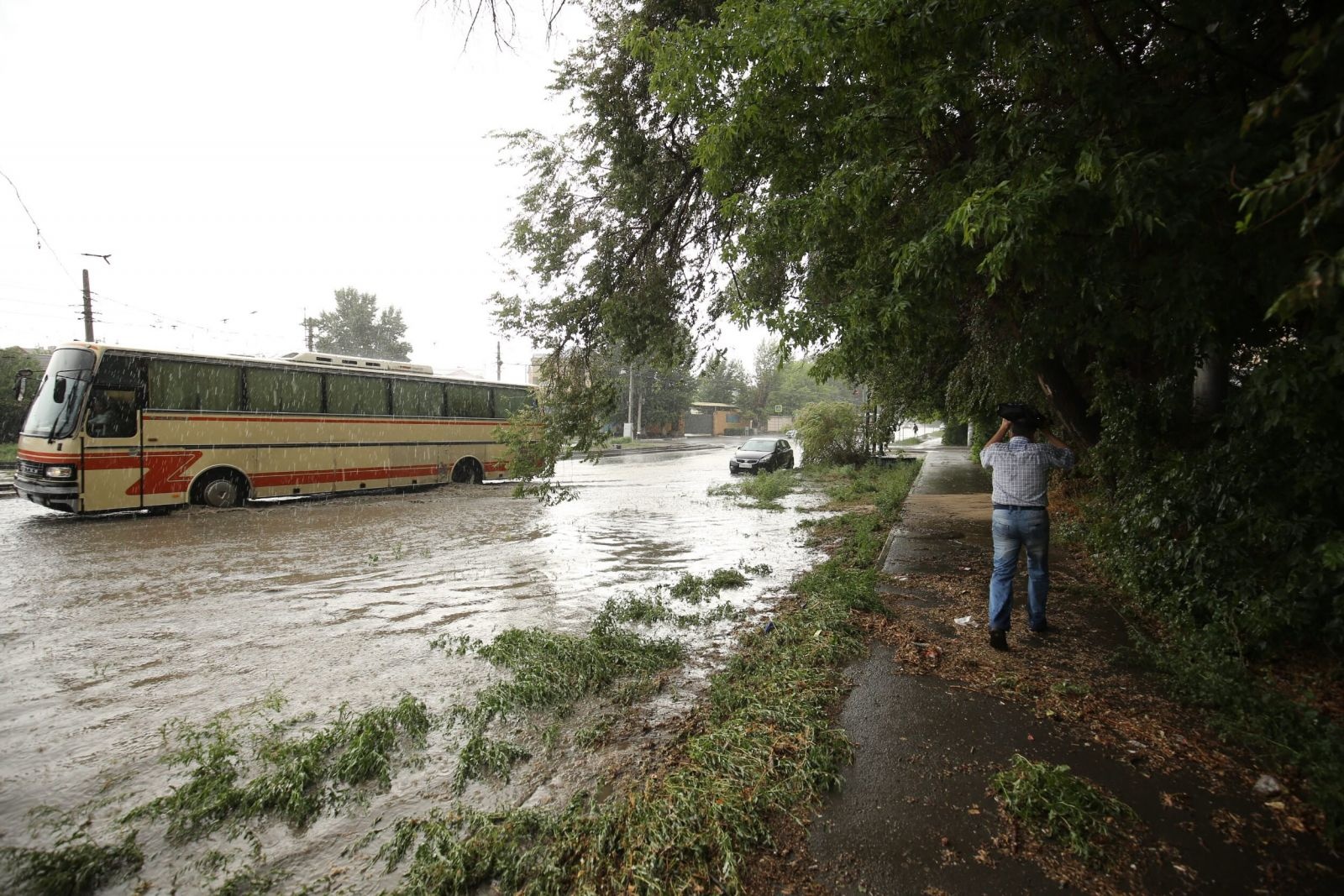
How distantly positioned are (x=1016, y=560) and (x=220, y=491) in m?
14.0

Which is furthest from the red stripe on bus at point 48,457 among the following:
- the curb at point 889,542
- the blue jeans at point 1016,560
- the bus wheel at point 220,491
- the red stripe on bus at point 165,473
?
the blue jeans at point 1016,560

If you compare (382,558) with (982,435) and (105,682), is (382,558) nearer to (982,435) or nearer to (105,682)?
(105,682)

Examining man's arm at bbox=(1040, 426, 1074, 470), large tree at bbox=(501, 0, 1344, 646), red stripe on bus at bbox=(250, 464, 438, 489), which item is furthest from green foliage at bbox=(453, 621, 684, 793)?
red stripe on bus at bbox=(250, 464, 438, 489)

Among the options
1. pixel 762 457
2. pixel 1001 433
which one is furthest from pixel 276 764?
pixel 762 457

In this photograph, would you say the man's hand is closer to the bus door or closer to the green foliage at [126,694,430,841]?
the green foliage at [126,694,430,841]

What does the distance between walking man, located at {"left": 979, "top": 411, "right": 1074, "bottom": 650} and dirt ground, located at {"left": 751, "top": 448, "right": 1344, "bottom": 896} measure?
277 mm

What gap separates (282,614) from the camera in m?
6.27

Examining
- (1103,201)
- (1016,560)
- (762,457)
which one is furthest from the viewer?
(762,457)

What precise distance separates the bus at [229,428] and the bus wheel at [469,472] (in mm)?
34

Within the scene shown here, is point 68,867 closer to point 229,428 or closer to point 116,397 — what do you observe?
point 116,397

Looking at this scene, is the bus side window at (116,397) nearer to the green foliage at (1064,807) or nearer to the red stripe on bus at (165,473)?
the red stripe on bus at (165,473)

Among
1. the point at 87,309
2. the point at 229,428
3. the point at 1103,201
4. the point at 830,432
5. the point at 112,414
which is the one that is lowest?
the point at 830,432

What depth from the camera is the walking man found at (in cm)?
487

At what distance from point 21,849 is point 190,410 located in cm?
A: 1196
